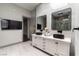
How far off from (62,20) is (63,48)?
115 centimetres

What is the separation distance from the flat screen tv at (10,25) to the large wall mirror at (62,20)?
7.84 ft

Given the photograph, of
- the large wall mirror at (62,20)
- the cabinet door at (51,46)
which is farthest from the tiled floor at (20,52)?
the large wall mirror at (62,20)

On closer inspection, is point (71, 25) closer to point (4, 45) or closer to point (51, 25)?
point (51, 25)

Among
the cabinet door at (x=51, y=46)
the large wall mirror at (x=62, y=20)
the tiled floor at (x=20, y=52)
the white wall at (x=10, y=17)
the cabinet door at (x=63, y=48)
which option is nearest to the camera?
the cabinet door at (x=63, y=48)

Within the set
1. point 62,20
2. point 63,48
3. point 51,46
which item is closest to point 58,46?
point 63,48

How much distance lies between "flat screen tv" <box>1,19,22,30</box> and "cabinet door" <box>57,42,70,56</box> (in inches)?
113

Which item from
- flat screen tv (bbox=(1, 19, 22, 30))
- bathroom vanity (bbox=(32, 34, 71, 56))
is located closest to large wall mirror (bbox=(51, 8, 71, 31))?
bathroom vanity (bbox=(32, 34, 71, 56))

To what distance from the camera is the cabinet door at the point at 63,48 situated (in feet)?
5.27

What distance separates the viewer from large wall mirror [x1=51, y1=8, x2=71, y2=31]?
→ 6.96 feet

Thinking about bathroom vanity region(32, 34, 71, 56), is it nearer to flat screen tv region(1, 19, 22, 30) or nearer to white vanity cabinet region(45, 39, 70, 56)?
white vanity cabinet region(45, 39, 70, 56)

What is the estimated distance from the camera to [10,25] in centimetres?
344

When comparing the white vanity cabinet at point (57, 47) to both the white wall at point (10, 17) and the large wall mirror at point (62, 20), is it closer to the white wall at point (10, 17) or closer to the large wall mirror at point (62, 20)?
the large wall mirror at point (62, 20)

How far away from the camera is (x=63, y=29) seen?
2.30m

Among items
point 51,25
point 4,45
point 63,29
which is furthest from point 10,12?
point 63,29
